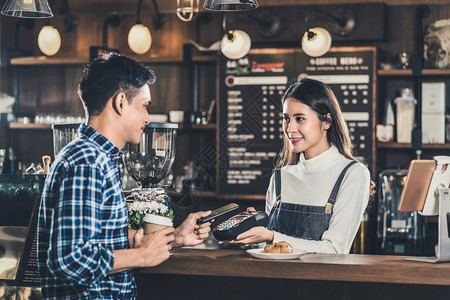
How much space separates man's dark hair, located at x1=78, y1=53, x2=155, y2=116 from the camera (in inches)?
72.7

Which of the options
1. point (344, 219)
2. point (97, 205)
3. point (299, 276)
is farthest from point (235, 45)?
point (97, 205)

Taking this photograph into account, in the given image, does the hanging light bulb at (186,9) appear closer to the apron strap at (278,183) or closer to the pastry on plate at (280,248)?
the apron strap at (278,183)

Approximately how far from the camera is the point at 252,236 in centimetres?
240

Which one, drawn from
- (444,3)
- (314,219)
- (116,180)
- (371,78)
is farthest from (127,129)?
(444,3)

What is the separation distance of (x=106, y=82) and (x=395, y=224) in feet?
11.1

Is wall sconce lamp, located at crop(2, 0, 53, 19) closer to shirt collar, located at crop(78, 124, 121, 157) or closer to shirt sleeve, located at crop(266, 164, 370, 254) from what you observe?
shirt collar, located at crop(78, 124, 121, 157)

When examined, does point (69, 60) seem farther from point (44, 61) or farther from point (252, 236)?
point (252, 236)

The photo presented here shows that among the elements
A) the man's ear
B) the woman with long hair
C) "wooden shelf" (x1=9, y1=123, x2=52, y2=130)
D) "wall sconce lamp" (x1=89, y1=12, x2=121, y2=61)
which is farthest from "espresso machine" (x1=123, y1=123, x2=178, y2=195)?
"wooden shelf" (x1=9, y1=123, x2=52, y2=130)

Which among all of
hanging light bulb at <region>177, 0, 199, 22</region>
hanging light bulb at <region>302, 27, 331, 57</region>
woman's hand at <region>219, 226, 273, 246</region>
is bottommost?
woman's hand at <region>219, 226, 273, 246</region>

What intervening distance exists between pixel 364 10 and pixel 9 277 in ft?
11.2

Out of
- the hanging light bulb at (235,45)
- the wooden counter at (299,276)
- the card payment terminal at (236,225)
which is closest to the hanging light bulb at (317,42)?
the hanging light bulb at (235,45)

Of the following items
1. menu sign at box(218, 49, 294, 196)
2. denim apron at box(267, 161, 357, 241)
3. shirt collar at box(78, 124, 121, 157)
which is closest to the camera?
shirt collar at box(78, 124, 121, 157)

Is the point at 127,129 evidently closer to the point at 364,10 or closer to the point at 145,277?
the point at 145,277

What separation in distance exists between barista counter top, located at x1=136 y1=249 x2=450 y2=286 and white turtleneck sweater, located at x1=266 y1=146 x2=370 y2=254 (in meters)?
0.15
